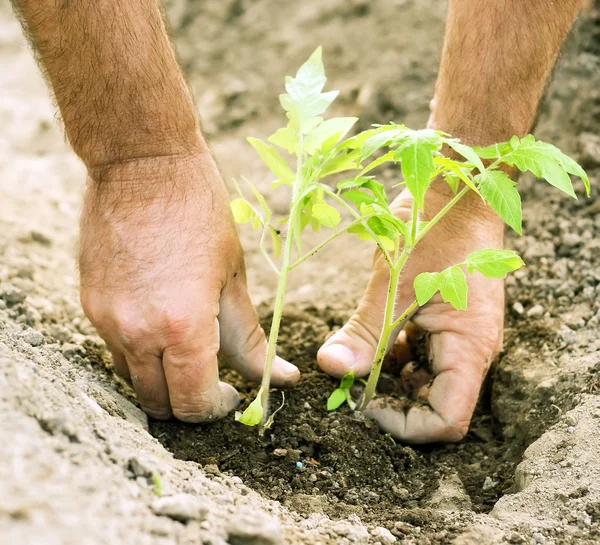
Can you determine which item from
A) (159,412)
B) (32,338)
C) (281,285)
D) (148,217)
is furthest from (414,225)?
(32,338)

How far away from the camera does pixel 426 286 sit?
59.9 inches

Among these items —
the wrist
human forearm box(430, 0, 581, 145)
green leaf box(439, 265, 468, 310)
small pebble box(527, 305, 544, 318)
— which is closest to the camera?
green leaf box(439, 265, 468, 310)

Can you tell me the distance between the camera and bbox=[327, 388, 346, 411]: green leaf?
1838mm

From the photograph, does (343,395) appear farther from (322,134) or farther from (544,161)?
(544,161)

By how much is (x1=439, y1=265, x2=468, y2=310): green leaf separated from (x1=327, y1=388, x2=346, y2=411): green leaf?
1.60ft

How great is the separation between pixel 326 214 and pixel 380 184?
145 mm

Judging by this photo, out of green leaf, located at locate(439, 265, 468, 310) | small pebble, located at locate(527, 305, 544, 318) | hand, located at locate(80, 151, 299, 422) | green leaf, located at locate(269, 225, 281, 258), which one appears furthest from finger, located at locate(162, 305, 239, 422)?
small pebble, located at locate(527, 305, 544, 318)

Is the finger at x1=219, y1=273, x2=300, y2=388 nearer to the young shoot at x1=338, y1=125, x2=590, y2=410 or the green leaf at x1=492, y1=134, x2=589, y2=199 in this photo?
the young shoot at x1=338, y1=125, x2=590, y2=410

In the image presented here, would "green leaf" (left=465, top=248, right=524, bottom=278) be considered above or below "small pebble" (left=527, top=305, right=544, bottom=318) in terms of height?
above

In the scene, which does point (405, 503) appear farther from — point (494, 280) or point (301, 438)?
point (494, 280)

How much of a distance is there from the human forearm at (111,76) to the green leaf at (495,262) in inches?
32.7

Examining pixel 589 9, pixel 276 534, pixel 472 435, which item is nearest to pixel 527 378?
pixel 472 435

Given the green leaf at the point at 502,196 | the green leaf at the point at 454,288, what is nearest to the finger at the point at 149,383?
→ the green leaf at the point at 454,288

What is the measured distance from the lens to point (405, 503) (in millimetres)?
1665
